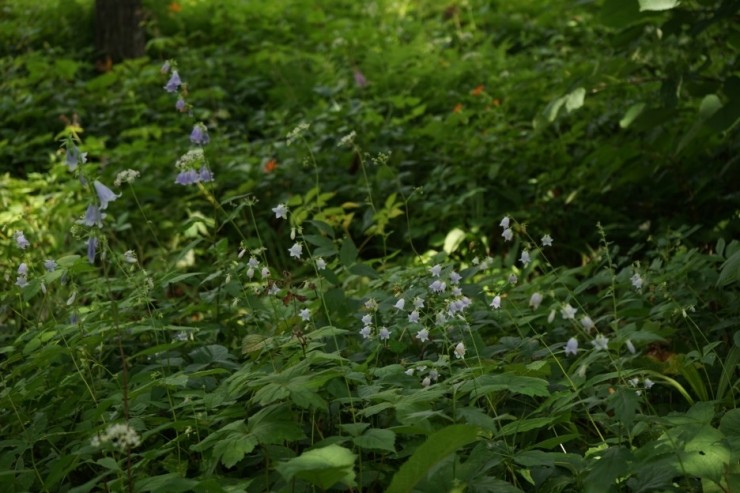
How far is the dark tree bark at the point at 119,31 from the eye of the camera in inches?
309

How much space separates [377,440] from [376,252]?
297 cm

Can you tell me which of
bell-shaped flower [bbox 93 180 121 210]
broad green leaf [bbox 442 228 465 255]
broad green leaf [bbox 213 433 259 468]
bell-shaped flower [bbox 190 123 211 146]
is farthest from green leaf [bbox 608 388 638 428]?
broad green leaf [bbox 442 228 465 255]

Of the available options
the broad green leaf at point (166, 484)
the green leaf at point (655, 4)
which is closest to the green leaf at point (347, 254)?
the broad green leaf at point (166, 484)

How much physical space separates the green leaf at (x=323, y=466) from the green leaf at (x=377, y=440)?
10 centimetres

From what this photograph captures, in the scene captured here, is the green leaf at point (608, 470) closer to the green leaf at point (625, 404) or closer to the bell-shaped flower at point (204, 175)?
the green leaf at point (625, 404)

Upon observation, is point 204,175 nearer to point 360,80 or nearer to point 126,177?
point 126,177

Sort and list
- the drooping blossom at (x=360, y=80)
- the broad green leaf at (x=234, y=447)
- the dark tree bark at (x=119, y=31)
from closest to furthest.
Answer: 1. the broad green leaf at (x=234, y=447)
2. the drooping blossom at (x=360, y=80)
3. the dark tree bark at (x=119, y=31)

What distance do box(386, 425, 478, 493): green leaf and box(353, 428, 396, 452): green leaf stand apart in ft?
0.20

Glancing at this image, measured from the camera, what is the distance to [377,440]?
1.90m

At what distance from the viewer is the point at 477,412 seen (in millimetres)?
2074

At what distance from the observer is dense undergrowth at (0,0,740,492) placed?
2.05 m

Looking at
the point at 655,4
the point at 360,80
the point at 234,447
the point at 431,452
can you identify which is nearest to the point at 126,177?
the point at 234,447

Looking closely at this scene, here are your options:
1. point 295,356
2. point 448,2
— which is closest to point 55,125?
point 448,2

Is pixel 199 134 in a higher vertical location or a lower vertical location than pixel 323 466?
higher
